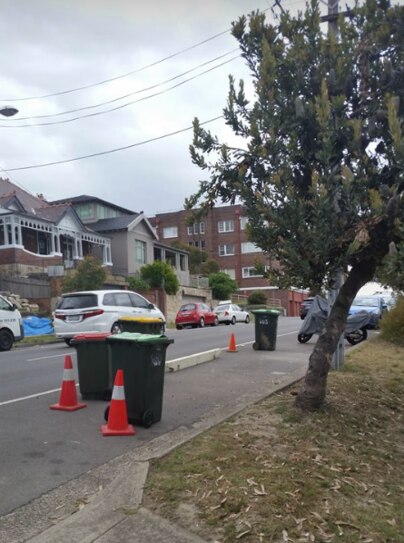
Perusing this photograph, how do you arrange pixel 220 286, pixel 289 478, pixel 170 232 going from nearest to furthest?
pixel 289 478
pixel 220 286
pixel 170 232

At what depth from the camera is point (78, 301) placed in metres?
15.7

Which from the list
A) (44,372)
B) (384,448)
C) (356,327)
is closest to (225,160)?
(384,448)

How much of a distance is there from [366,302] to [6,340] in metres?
14.6

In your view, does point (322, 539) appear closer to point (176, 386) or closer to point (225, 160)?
point (225, 160)

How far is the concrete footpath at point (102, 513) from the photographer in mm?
3451

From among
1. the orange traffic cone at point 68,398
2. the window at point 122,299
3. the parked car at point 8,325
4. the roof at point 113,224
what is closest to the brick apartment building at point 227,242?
the roof at point 113,224

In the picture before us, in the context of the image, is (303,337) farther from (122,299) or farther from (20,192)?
(20,192)

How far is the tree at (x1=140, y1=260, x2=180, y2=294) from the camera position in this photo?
36.7 metres

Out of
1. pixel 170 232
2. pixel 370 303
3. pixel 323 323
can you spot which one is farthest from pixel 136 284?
pixel 170 232

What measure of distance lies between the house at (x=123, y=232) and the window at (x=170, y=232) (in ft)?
64.4

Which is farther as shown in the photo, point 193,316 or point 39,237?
point 39,237

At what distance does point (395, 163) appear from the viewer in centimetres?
519

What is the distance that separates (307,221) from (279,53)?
2.04 m

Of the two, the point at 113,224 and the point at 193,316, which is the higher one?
the point at 113,224
